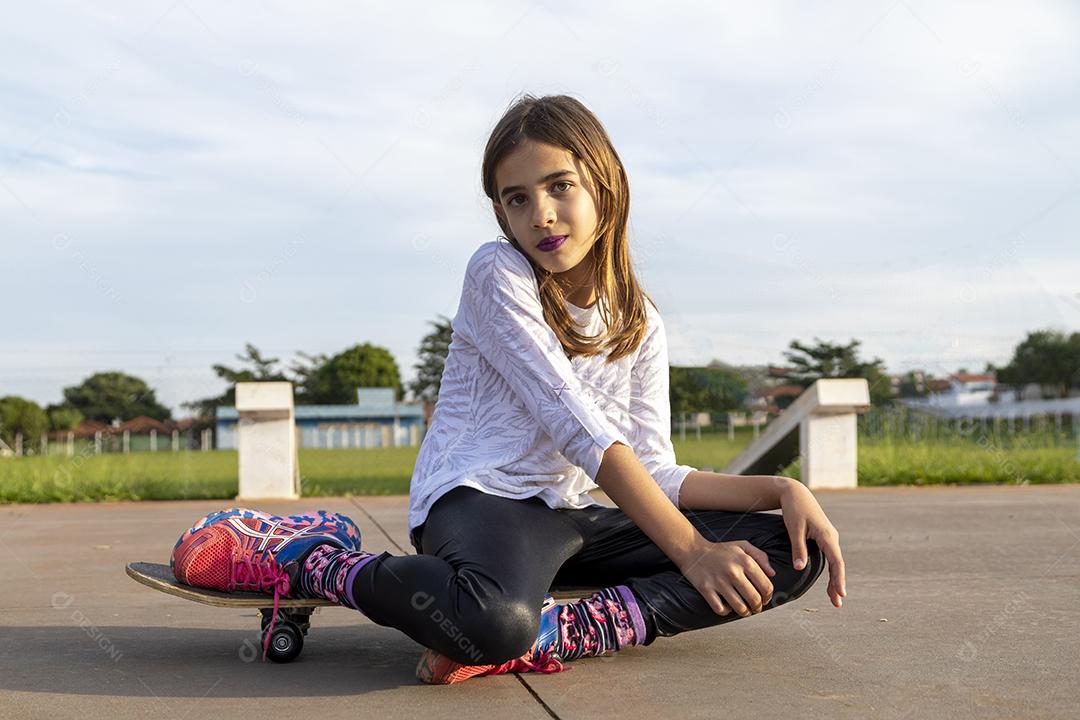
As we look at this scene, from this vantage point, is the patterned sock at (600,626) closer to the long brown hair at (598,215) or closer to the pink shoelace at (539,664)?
the pink shoelace at (539,664)

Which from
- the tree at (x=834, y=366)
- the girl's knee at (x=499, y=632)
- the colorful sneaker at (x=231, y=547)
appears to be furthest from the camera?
the tree at (x=834, y=366)

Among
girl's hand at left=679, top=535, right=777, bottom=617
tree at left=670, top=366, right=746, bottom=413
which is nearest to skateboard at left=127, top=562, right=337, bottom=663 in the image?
girl's hand at left=679, top=535, right=777, bottom=617

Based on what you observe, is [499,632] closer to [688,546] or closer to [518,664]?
[518,664]

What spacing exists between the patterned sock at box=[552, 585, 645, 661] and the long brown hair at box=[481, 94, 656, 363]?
24.2 inches

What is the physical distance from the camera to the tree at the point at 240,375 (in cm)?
884

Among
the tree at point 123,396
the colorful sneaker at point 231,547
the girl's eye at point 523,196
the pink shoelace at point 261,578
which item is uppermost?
the girl's eye at point 523,196

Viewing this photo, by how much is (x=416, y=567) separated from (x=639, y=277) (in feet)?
3.37

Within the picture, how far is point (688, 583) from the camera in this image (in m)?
2.60

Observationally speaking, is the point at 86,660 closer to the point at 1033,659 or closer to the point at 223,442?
the point at 1033,659

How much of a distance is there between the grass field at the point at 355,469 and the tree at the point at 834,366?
1.71 feet

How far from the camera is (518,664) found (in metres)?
2.52

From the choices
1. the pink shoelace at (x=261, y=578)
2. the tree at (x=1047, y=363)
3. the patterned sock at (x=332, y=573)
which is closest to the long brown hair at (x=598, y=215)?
the patterned sock at (x=332, y=573)

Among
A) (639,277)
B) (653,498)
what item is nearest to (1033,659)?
(653,498)

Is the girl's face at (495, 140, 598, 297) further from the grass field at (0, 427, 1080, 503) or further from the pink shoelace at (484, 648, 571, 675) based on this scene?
the grass field at (0, 427, 1080, 503)
